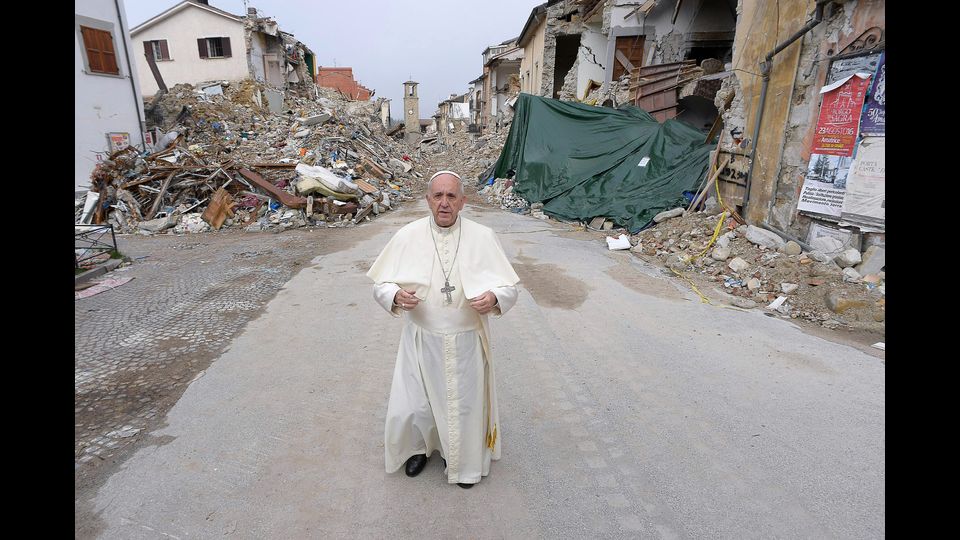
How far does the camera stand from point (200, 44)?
24.7 meters

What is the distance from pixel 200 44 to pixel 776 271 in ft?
95.5

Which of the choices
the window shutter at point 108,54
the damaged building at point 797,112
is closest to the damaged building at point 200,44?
the window shutter at point 108,54

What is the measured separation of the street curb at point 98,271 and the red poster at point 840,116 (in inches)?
411

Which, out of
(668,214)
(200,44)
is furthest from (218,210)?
(200,44)

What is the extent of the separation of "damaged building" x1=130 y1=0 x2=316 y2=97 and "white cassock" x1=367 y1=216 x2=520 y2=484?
27361 mm

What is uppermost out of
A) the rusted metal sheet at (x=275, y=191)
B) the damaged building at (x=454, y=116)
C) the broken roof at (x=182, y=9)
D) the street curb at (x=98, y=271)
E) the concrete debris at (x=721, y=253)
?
the broken roof at (x=182, y=9)

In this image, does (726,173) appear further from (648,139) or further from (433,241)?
(433,241)

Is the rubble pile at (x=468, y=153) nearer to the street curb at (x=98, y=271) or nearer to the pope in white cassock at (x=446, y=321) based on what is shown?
the street curb at (x=98, y=271)

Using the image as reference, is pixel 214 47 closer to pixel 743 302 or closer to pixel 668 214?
pixel 668 214

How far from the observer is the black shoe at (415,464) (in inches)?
108

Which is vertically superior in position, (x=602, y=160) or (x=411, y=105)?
(x=411, y=105)

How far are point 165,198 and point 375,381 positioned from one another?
1069 centimetres
